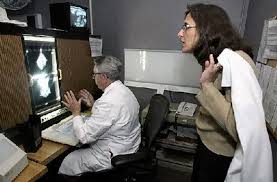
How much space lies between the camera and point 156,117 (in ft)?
4.45

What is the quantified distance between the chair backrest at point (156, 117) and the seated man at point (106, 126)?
11 cm

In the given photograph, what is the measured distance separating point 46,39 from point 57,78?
295 mm

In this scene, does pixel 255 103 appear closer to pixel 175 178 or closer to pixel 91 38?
pixel 175 178

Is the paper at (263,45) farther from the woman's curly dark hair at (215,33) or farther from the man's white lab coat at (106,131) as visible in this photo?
the man's white lab coat at (106,131)

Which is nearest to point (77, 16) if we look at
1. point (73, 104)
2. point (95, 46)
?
point (95, 46)

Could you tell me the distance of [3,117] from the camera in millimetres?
1115

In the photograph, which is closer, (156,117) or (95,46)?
(156,117)

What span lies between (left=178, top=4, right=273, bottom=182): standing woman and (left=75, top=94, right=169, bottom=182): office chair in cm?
38

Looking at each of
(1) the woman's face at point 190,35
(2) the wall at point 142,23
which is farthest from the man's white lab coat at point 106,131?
(2) the wall at point 142,23

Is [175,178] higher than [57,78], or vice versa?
[57,78]

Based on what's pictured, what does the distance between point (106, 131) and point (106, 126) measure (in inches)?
2.4

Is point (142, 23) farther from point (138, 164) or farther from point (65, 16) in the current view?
point (138, 164)

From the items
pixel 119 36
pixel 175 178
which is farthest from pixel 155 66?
pixel 175 178

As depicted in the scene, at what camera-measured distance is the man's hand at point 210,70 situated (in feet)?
2.77
